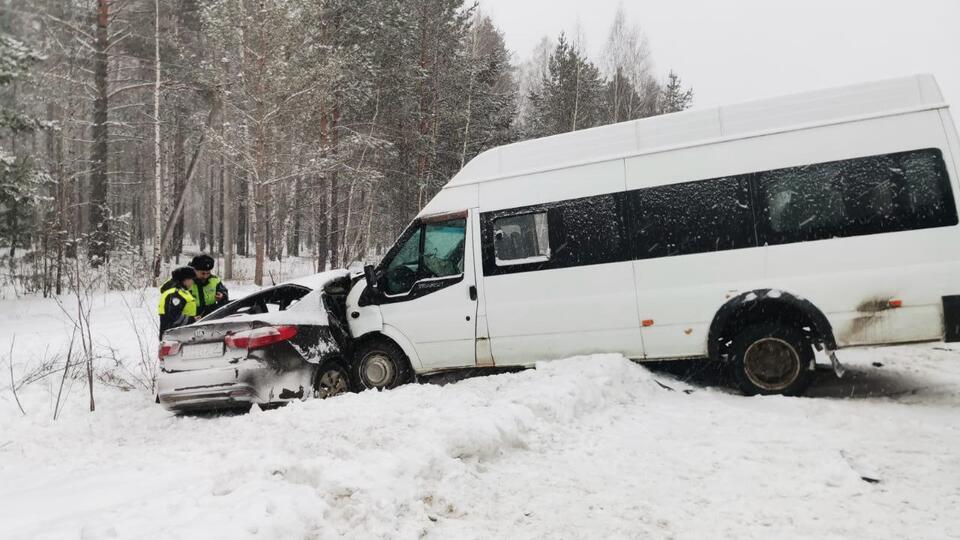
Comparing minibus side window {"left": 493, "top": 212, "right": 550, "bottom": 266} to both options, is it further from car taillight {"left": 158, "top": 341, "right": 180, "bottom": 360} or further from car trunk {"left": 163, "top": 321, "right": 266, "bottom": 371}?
car taillight {"left": 158, "top": 341, "right": 180, "bottom": 360}

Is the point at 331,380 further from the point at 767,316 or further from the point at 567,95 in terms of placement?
the point at 567,95

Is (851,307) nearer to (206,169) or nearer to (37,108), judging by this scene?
(37,108)

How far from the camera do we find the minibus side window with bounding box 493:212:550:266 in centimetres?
646

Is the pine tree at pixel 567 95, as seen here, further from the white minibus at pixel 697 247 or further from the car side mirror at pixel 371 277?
the car side mirror at pixel 371 277

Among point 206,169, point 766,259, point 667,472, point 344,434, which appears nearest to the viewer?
point 667,472

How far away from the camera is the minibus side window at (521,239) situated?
6.46 meters

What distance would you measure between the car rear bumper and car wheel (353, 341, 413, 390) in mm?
920

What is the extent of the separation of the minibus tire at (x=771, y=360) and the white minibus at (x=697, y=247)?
0.01 m

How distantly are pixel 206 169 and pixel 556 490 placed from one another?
43.3 metres

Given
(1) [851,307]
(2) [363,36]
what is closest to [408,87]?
(2) [363,36]

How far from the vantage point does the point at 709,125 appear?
19.6 feet

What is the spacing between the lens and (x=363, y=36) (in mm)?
21219

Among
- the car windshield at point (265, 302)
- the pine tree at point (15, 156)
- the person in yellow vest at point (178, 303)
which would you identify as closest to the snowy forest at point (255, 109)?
the pine tree at point (15, 156)

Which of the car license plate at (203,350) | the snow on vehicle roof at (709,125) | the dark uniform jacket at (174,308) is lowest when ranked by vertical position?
the car license plate at (203,350)
